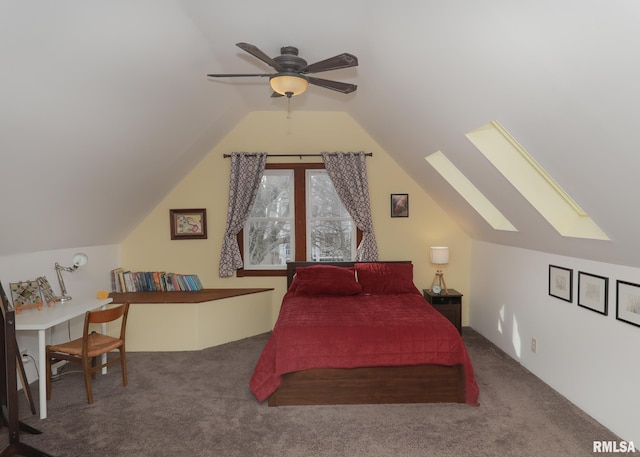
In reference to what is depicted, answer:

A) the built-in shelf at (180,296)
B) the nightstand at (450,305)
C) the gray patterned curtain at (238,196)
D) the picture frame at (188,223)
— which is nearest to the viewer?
the built-in shelf at (180,296)

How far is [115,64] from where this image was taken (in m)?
2.39

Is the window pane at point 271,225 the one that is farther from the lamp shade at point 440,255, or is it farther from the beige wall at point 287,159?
the lamp shade at point 440,255

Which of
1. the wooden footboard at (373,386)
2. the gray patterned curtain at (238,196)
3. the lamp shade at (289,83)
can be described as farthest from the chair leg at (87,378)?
the lamp shade at (289,83)

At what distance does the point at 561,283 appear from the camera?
10.1 ft

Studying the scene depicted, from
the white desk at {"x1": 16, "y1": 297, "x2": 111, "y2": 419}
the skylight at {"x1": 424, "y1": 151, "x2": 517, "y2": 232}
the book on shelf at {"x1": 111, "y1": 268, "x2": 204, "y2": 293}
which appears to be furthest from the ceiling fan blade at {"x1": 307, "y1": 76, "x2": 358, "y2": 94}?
the book on shelf at {"x1": 111, "y1": 268, "x2": 204, "y2": 293}

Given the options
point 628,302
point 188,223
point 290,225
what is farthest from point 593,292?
point 188,223

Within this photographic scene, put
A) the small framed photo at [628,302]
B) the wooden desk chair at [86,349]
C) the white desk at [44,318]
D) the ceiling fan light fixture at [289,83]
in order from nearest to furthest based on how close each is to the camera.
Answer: the small framed photo at [628,302]
the ceiling fan light fixture at [289,83]
the white desk at [44,318]
the wooden desk chair at [86,349]

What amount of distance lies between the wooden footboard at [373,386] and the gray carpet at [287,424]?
0.21 feet

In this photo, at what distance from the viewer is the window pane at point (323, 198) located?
5.07m

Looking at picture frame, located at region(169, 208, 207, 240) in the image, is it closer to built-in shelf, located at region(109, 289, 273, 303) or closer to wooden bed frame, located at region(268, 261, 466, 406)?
built-in shelf, located at region(109, 289, 273, 303)

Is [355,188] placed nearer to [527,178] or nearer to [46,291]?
[527,178]

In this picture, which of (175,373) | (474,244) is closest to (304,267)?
(175,373)

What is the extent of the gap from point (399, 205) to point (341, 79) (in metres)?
1.96

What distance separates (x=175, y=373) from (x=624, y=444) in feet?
11.3
